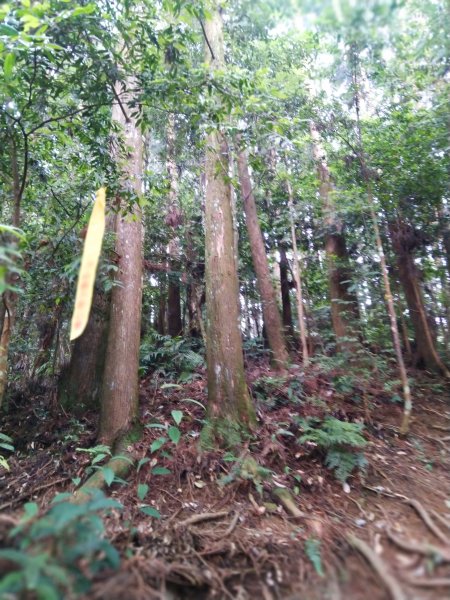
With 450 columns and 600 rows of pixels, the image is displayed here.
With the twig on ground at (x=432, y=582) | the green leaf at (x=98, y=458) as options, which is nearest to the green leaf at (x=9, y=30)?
the green leaf at (x=98, y=458)

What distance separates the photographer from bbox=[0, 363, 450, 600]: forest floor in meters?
2.59

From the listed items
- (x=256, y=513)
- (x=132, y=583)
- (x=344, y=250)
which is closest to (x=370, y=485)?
(x=256, y=513)

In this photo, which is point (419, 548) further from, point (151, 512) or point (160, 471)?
point (160, 471)

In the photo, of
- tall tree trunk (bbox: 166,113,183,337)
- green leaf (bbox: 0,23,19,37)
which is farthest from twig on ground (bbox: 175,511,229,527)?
tall tree trunk (bbox: 166,113,183,337)

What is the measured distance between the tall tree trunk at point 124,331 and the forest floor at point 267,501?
0.47 meters

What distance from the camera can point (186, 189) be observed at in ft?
37.9

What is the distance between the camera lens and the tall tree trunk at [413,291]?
9.10m

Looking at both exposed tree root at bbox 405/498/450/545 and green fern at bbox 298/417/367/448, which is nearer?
exposed tree root at bbox 405/498/450/545

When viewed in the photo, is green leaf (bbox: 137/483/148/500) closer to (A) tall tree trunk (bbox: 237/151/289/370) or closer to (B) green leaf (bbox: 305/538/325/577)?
(B) green leaf (bbox: 305/538/325/577)

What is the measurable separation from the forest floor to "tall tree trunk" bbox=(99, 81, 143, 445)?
469 mm

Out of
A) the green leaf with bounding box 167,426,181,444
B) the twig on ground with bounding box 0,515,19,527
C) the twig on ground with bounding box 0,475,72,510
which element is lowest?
the twig on ground with bounding box 0,475,72,510

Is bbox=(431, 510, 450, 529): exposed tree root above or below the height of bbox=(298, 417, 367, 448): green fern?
below

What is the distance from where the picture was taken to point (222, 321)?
18.9ft

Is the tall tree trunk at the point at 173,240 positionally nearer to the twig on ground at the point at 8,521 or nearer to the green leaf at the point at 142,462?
the green leaf at the point at 142,462
